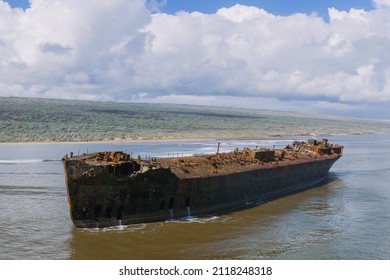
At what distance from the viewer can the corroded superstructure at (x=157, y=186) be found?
24891mm

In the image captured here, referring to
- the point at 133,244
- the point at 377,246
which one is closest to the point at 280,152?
the point at 377,246

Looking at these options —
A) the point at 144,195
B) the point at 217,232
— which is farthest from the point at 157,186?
the point at 217,232

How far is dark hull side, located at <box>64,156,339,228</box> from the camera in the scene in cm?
2480

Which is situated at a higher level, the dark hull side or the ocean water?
the dark hull side

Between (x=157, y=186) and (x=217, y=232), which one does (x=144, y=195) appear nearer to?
(x=157, y=186)

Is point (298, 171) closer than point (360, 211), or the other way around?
point (360, 211)

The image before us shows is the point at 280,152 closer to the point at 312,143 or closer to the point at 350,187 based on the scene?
the point at 350,187

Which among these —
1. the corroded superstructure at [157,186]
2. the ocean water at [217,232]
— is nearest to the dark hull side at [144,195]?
the corroded superstructure at [157,186]

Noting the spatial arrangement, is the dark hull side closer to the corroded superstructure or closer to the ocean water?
the corroded superstructure

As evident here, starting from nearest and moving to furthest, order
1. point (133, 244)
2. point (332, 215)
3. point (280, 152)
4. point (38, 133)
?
point (133, 244)
point (332, 215)
point (280, 152)
point (38, 133)

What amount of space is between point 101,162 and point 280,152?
26.6 metres

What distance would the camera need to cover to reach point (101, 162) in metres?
26.3

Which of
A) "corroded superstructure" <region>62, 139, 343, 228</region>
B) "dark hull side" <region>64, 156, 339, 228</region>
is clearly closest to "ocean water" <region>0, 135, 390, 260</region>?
"dark hull side" <region>64, 156, 339, 228</region>

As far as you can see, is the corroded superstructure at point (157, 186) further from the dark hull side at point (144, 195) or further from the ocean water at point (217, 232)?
the ocean water at point (217, 232)
